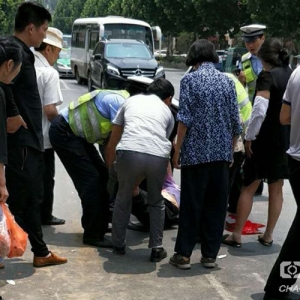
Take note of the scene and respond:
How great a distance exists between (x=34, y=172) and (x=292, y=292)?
6.77 ft

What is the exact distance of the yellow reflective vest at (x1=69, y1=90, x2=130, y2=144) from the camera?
19.7 ft

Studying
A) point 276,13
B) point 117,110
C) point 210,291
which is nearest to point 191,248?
point 210,291

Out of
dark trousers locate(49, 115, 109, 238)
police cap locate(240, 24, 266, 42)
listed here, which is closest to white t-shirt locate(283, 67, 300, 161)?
dark trousers locate(49, 115, 109, 238)

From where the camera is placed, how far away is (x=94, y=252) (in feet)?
19.7

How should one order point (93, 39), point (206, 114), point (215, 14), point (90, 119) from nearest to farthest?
1. point (206, 114)
2. point (90, 119)
3. point (93, 39)
4. point (215, 14)

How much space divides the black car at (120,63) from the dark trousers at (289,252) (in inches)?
663

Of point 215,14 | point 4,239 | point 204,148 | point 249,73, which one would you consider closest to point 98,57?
point 249,73

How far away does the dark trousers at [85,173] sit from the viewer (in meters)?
6.18

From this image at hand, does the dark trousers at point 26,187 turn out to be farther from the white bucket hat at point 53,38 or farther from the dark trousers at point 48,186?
the white bucket hat at point 53,38

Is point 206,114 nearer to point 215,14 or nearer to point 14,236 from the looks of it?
point 14,236

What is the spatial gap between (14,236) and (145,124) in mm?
1472

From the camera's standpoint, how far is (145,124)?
555 cm

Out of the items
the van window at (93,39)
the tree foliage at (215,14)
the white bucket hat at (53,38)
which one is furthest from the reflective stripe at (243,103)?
the tree foliage at (215,14)

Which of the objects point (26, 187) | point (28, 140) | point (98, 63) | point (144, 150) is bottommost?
point (98, 63)
